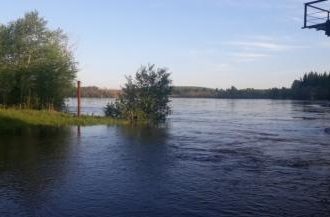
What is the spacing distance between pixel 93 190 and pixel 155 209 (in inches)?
115

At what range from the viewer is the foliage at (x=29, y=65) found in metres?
48.6

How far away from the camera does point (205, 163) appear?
836 inches

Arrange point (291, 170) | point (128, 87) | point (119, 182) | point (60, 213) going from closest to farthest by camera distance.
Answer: point (60, 213) → point (119, 182) → point (291, 170) → point (128, 87)

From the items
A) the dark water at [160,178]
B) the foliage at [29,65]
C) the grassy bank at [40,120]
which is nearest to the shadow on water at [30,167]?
the dark water at [160,178]

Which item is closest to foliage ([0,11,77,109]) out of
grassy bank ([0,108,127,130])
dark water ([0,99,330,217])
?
grassy bank ([0,108,127,130])

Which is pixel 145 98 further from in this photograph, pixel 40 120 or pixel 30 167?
pixel 30 167

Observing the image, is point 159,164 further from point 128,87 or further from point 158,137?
point 128,87

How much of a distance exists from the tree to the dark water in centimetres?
2079

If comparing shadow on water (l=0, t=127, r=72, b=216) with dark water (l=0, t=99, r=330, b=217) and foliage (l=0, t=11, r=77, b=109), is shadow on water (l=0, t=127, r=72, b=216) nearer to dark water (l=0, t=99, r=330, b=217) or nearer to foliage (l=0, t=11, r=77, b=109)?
dark water (l=0, t=99, r=330, b=217)

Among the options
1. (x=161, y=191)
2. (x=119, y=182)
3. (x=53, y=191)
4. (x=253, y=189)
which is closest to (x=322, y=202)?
(x=253, y=189)

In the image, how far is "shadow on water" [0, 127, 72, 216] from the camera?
13633 millimetres

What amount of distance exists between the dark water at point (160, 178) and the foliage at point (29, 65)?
1991cm

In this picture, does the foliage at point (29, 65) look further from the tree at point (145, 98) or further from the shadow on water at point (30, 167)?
the shadow on water at point (30, 167)

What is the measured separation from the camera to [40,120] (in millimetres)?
40594
